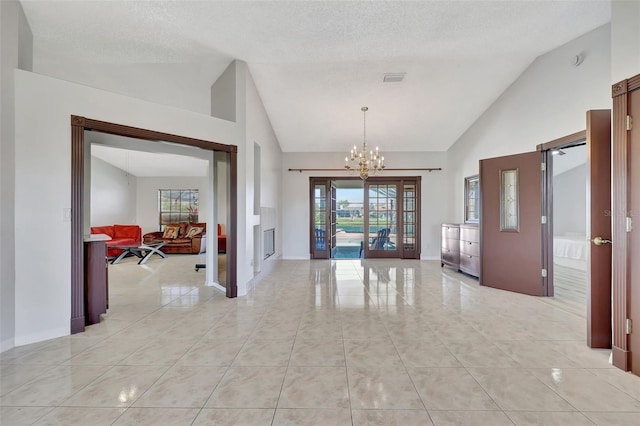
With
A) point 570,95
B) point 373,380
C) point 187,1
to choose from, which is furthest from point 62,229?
point 570,95

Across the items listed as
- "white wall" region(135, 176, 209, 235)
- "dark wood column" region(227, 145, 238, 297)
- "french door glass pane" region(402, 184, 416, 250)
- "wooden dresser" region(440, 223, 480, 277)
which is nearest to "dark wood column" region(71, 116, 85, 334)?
"dark wood column" region(227, 145, 238, 297)

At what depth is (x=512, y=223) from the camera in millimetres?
4312

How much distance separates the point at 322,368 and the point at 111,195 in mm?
9591

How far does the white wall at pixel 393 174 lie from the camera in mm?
7121

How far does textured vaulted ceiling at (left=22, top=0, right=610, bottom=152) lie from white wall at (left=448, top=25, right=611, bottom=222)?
17 centimetres

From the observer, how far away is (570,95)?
3580 millimetres

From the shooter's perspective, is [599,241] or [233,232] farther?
[233,232]

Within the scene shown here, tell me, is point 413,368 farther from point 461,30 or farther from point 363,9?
point 461,30

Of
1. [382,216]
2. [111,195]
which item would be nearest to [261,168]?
[382,216]

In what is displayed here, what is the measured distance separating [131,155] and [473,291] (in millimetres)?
9344

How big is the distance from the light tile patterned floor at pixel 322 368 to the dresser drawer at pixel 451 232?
6.54 feet

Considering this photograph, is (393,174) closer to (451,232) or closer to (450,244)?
(451,232)

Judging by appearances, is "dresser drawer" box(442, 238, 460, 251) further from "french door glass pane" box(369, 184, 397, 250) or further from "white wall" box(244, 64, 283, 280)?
"white wall" box(244, 64, 283, 280)

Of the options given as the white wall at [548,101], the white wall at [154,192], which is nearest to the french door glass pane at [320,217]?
the white wall at [548,101]
